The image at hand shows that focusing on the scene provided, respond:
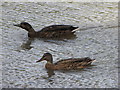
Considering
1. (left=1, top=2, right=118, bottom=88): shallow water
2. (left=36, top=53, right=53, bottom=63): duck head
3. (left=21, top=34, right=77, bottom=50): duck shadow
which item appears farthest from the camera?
(left=21, top=34, right=77, bottom=50): duck shadow

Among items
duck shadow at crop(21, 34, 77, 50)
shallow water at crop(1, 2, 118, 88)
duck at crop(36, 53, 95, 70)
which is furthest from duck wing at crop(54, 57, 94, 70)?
duck shadow at crop(21, 34, 77, 50)

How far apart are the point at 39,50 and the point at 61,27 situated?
7.56 feet

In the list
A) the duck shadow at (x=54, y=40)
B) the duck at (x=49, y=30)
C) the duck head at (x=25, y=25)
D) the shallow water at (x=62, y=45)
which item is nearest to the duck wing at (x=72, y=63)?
the shallow water at (x=62, y=45)

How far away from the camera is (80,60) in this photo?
13453mm

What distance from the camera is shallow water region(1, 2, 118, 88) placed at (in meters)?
12.4

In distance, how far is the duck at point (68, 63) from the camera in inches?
525

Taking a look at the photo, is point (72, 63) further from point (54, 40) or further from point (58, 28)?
point (58, 28)

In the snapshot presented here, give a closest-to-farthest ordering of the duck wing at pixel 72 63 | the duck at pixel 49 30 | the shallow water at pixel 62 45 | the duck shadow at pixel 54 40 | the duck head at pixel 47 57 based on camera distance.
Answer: the shallow water at pixel 62 45 < the duck wing at pixel 72 63 < the duck head at pixel 47 57 < the duck shadow at pixel 54 40 < the duck at pixel 49 30

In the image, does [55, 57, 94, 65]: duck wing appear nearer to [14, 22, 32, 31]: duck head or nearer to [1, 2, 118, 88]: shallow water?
[1, 2, 118, 88]: shallow water

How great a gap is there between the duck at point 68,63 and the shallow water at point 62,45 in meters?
0.18

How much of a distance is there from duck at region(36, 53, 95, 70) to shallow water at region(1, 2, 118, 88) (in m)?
0.18

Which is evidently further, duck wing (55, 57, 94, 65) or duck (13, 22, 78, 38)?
duck (13, 22, 78, 38)

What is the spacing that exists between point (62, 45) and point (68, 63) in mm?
2044

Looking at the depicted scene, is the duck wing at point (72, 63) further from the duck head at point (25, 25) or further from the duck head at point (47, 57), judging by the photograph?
the duck head at point (25, 25)
